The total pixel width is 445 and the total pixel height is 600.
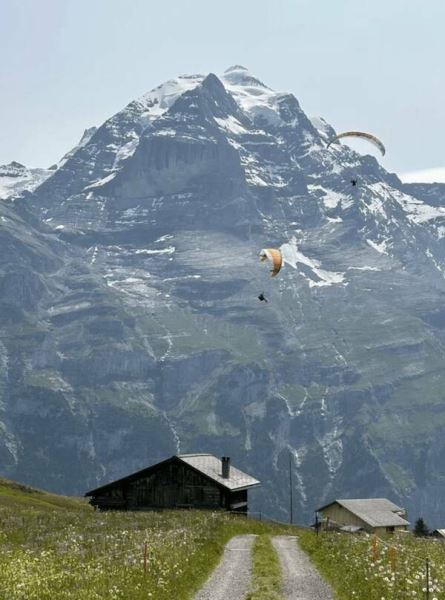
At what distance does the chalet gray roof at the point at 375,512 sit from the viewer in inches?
4562

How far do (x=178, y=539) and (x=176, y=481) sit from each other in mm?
52816

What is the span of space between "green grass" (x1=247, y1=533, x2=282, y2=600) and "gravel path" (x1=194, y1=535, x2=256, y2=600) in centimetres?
29

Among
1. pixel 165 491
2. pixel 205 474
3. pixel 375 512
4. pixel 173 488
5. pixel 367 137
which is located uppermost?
pixel 367 137

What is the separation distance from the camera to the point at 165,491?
8788cm

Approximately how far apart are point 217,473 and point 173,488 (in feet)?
16.5

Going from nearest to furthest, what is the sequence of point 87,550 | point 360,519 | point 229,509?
point 87,550, point 229,509, point 360,519

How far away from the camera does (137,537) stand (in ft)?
120

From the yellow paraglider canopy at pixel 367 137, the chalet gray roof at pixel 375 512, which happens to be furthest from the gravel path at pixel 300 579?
the chalet gray roof at pixel 375 512

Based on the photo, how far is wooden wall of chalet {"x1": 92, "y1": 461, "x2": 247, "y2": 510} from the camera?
85875mm

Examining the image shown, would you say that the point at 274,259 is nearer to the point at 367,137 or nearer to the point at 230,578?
the point at 367,137

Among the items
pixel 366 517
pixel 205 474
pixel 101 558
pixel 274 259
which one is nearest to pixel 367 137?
pixel 274 259

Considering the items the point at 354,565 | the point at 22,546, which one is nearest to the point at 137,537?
the point at 22,546

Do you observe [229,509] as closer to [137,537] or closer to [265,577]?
[137,537]

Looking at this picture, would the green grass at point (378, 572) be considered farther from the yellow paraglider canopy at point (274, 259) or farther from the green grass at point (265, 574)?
the yellow paraglider canopy at point (274, 259)
